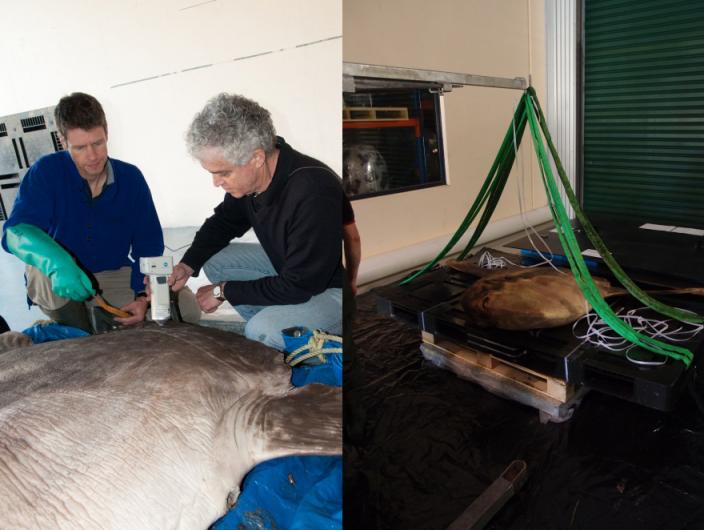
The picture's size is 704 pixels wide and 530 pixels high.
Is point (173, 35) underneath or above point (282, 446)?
above

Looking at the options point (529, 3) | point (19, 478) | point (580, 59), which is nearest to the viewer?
point (19, 478)

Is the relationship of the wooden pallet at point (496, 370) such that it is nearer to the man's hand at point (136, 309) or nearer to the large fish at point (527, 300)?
the large fish at point (527, 300)

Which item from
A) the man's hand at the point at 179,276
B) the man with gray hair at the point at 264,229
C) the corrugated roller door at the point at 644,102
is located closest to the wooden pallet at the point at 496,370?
the corrugated roller door at the point at 644,102

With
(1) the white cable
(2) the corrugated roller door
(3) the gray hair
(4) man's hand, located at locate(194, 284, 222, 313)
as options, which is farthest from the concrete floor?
(2) the corrugated roller door

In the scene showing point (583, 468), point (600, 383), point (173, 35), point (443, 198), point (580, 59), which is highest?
point (580, 59)

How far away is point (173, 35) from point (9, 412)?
622mm

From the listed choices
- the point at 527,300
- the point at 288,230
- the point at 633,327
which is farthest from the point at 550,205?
the point at 288,230

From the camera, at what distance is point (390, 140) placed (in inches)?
39.4

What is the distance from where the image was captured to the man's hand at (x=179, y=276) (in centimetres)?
80

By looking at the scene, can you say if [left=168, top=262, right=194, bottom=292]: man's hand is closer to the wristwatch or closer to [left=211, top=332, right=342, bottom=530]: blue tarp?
the wristwatch

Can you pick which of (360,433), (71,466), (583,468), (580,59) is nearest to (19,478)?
(71,466)

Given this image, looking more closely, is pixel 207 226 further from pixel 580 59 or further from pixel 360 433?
pixel 580 59

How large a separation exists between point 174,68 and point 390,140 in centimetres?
44

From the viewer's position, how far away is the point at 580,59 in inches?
75.2
